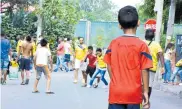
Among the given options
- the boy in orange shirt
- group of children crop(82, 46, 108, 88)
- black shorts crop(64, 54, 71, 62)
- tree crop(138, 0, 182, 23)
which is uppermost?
tree crop(138, 0, 182, 23)

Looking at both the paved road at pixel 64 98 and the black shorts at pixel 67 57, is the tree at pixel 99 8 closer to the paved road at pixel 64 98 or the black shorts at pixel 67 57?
the black shorts at pixel 67 57

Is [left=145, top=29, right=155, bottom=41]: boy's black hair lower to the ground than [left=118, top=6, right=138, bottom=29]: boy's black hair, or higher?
lower

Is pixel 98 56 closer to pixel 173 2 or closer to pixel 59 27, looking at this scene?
A: pixel 173 2

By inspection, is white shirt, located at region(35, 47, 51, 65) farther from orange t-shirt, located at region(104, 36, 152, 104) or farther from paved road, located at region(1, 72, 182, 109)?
orange t-shirt, located at region(104, 36, 152, 104)

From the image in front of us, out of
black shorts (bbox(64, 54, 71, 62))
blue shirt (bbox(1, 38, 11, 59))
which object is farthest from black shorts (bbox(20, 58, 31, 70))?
black shorts (bbox(64, 54, 71, 62))

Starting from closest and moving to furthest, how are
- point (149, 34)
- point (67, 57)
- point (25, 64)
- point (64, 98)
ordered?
point (149, 34)
point (64, 98)
point (25, 64)
point (67, 57)

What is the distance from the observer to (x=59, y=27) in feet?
109

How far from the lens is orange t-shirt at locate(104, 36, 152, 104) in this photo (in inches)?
218

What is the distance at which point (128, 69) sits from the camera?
5559mm

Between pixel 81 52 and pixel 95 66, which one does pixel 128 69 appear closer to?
pixel 95 66

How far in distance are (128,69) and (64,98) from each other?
7708 millimetres

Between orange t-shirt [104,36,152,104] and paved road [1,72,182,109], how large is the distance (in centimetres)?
580

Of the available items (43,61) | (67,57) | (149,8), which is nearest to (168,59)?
(149,8)

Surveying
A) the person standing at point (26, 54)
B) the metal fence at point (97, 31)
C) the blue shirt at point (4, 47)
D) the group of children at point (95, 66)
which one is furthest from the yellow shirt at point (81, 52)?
the metal fence at point (97, 31)
